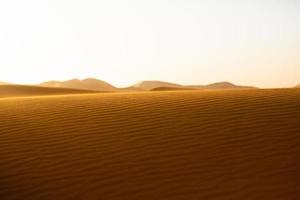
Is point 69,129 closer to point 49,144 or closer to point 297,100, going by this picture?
point 49,144

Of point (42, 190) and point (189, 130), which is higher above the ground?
point (189, 130)

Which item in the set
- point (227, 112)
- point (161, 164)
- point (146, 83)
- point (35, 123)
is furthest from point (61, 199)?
point (146, 83)

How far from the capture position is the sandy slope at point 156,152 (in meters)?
5.29

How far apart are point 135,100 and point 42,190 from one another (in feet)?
18.5

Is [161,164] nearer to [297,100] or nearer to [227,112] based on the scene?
[227,112]

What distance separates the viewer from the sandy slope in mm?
5285

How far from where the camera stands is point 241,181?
212 inches

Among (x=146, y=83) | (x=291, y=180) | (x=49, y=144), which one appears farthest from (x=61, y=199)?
(x=146, y=83)

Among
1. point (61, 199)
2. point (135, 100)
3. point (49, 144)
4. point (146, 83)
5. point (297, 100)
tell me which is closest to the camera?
→ point (61, 199)

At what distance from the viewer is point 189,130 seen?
24.2ft

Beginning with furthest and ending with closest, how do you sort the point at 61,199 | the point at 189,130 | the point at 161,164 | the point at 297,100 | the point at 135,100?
the point at 135,100 → the point at 297,100 → the point at 189,130 → the point at 161,164 → the point at 61,199

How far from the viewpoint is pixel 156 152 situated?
6387 millimetres

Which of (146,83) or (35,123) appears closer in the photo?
(35,123)

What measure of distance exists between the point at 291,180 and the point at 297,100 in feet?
14.7
